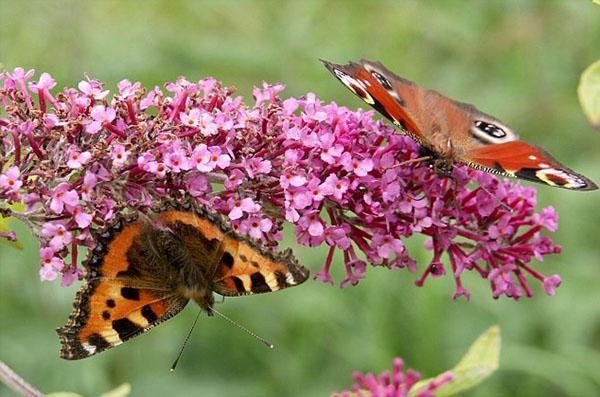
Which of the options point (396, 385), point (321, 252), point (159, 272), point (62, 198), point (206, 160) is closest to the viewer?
point (396, 385)

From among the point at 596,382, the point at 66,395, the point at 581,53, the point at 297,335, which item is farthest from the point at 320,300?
the point at 581,53

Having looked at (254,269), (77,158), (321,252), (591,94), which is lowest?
(254,269)

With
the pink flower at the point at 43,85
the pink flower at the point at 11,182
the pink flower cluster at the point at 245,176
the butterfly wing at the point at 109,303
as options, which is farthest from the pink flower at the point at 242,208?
the pink flower at the point at 43,85

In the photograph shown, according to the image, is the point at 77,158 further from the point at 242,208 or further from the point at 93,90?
the point at 242,208

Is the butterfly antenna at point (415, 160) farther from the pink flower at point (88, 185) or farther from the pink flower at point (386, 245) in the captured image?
the pink flower at point (88, 185)

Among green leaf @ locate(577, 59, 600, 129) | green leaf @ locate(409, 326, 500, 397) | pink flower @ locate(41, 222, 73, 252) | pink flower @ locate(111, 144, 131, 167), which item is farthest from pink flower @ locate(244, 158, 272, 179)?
green leaf @ locate(577, 59, 600, 129)

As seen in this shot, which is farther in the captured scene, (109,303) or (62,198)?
(109,303)

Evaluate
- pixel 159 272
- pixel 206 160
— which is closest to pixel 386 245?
pixel 206 160
